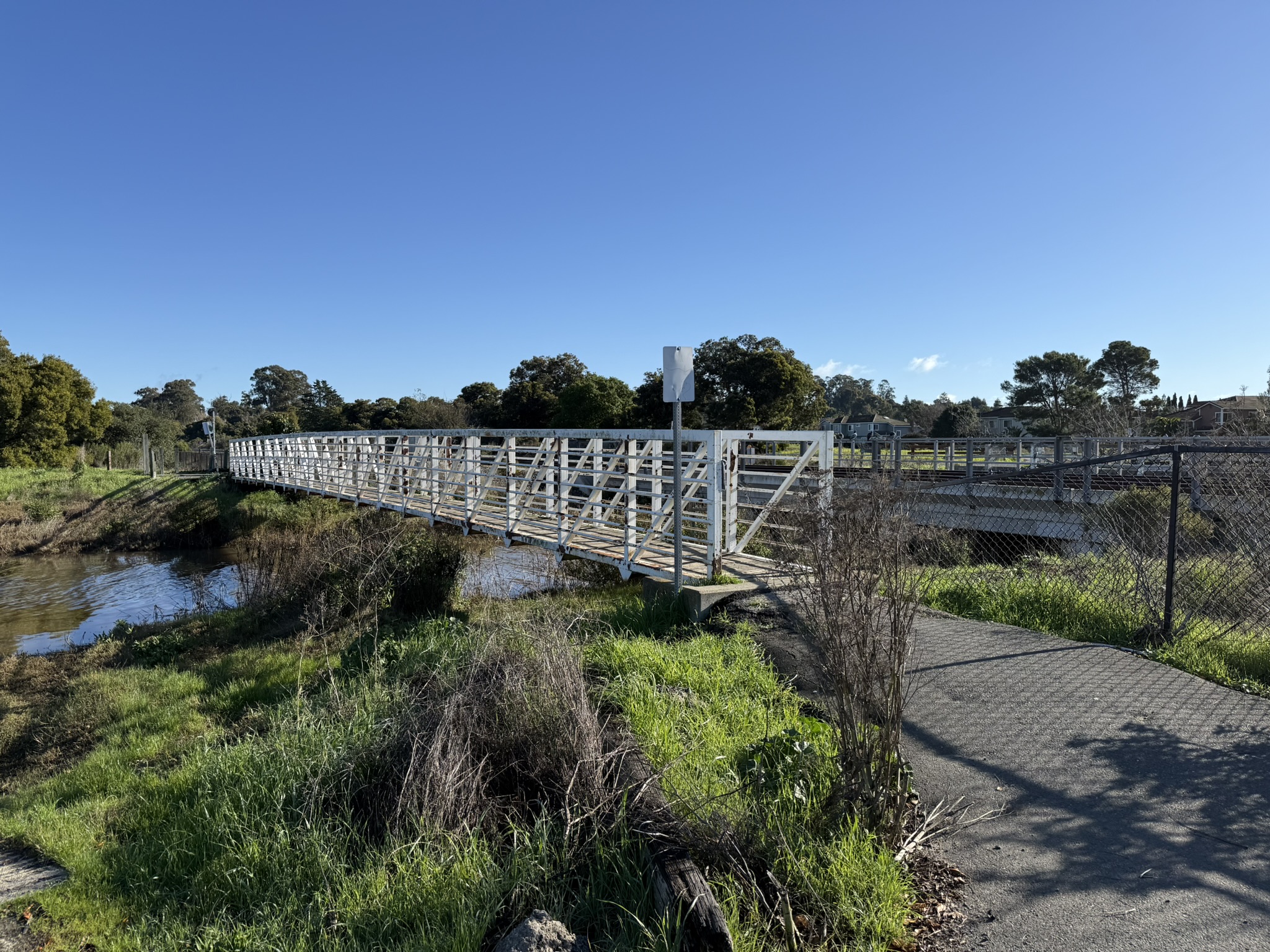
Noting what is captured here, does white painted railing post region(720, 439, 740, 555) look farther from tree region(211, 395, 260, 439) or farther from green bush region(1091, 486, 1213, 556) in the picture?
tree region(211, 395, 260, 439)

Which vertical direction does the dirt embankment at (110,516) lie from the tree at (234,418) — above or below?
below

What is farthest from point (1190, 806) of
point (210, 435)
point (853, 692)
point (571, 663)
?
point (210, 435)

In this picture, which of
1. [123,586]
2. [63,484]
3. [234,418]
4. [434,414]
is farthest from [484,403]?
[234,418]

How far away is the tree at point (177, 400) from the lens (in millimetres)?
78188

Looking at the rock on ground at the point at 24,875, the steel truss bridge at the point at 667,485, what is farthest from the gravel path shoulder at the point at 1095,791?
the rock on ground at the point at 24,875

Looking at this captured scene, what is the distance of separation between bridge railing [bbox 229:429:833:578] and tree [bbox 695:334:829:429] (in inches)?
694

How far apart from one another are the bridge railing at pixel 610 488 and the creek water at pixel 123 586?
1306 mm

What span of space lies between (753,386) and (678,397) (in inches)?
1057

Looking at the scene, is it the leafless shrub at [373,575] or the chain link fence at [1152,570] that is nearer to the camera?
the chain link fence at [1152,570]

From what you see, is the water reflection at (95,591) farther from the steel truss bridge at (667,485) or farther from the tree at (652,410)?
the tree at (652,410)

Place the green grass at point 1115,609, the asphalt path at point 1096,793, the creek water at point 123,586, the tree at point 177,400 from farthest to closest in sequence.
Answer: the tree at point 177,400
the creek water at point 123,586
the green grass at point 1115,609
the asphalt path at point 1096,793

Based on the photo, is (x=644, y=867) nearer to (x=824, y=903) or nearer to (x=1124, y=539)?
(x=824, y=903)

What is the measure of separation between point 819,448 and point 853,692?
194 inches

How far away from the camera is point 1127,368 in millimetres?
42750
